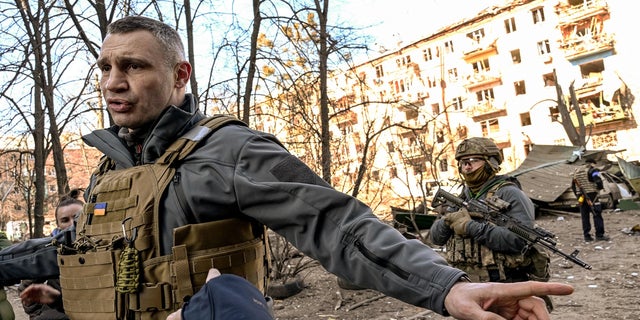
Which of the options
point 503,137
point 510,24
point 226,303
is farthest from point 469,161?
point 510,24

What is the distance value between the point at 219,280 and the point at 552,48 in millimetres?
36265

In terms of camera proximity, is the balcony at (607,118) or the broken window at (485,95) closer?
the balcony at (607,118)

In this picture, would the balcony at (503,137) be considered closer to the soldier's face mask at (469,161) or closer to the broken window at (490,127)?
the broken window at (490,127)

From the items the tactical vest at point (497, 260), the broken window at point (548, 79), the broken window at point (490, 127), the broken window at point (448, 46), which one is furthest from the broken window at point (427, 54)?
the tactical vest at point (497, 260)

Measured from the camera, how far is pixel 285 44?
8453 mm

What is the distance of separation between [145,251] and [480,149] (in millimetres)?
3041

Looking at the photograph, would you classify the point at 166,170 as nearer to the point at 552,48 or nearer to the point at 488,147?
the point at 488,147

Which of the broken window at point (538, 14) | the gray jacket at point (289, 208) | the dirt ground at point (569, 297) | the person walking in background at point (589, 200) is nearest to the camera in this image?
the gray jacket at point (289, 208)

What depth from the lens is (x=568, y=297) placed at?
6492 mm

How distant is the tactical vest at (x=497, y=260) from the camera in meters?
3.45

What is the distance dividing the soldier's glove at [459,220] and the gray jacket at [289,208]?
2.52 metres

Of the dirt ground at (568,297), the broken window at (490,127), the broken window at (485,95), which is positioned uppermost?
the broken window at (485,95)

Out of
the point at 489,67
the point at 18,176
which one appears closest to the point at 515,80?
the point at 489,67

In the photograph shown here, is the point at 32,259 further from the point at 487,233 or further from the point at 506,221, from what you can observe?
the point at 506,221
